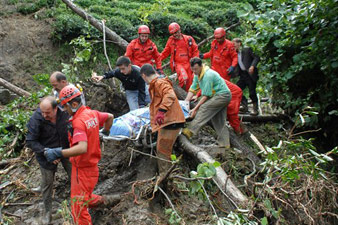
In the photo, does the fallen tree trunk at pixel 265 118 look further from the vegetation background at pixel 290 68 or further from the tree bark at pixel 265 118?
the vegetation background at pixel 290 68

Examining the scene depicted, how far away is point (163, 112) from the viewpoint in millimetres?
5727

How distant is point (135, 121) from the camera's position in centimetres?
635

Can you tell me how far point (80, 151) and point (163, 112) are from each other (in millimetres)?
1616

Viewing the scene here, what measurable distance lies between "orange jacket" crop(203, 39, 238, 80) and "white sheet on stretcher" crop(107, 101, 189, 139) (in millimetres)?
2993

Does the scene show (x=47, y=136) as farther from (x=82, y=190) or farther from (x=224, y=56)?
(x=224, y=56)

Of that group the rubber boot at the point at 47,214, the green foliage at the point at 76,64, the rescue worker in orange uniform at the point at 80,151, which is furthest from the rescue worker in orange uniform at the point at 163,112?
the green foliage at the point at 76,64

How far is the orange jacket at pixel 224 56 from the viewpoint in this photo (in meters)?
8.75

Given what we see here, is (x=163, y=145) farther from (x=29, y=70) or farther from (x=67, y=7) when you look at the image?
(x=67, y=7)

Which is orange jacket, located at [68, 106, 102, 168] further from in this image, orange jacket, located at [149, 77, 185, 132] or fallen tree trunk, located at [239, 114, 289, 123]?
fallen tree trunk, located at [239, 114, 289, 123]

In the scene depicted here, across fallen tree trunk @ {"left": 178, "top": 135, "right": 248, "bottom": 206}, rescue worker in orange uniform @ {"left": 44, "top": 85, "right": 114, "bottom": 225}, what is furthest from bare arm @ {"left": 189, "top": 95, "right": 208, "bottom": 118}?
rescue worker in orange uniform @ {"left": 44, "top": 85, "right": 114, "bottom": 225}

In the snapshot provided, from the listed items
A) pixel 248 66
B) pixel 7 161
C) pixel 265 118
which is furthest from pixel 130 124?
pixel 265 118

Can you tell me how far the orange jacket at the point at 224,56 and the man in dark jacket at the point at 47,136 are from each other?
4487 millimetres

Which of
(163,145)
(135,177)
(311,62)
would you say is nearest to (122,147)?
(135,177)

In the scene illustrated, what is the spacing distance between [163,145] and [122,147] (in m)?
1.18
